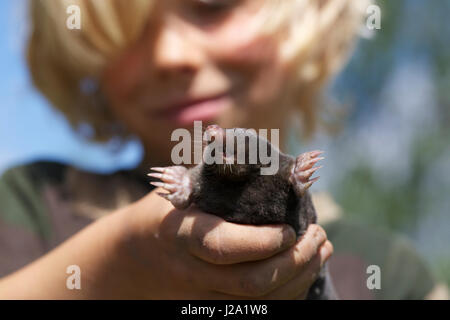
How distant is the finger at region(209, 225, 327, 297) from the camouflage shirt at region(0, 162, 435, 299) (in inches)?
54.9

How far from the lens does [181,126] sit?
9.05 ft

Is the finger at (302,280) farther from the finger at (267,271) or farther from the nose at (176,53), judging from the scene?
the nose at (176,53)

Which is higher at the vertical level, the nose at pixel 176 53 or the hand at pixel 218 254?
the nose at pixel 176 53

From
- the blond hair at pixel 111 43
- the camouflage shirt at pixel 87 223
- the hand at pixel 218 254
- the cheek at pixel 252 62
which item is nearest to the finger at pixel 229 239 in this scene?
the hand at pixel 218 254

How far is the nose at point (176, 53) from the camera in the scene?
268 centimetres

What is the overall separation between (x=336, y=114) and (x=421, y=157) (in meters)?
5.13

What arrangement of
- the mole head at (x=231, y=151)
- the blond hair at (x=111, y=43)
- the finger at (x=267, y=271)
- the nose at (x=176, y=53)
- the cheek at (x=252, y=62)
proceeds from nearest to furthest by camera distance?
the mole head at (x=231, y=151) → the finger at (x=267, y=271) → the nose at (x=176, y=53) → the cheek at (x=252, y=62) → the blond hair at (x=111, y=43)

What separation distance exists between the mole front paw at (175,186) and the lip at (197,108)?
4.43 feet

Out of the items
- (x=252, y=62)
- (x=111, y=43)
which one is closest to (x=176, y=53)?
(x=252, y=62)

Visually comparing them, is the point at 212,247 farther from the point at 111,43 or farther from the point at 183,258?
the point at 111,43

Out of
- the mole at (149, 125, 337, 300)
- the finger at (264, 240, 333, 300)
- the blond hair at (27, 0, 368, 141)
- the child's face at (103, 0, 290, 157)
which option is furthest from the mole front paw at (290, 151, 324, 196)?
the blond hair at (27, 0, 368, 141)

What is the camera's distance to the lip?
9.03ft
